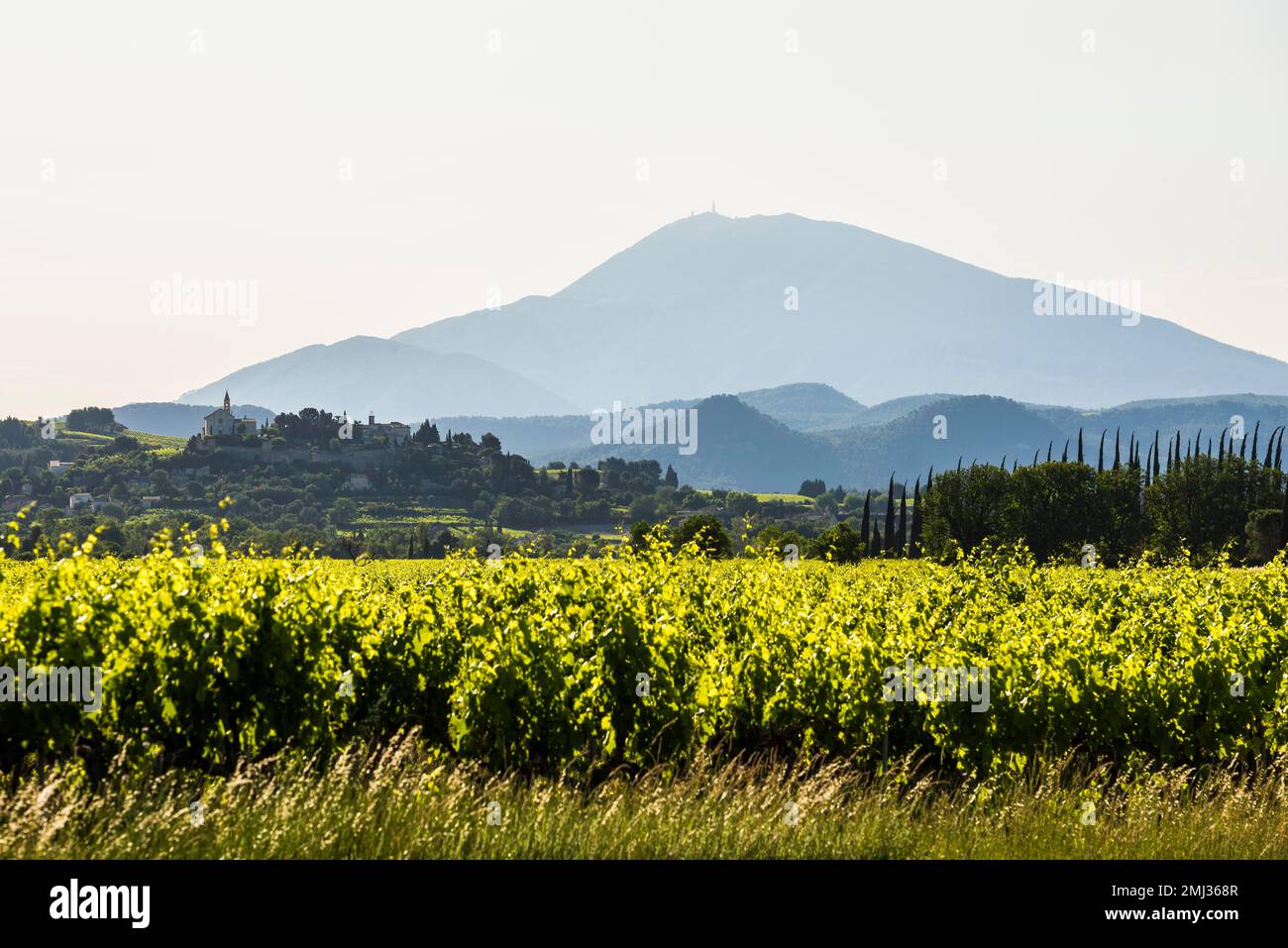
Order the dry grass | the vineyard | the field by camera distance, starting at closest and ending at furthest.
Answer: the dry grass
the field
the vineyard

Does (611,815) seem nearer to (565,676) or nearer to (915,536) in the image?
(565,676)

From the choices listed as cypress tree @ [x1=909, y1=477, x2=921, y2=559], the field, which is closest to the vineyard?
the field

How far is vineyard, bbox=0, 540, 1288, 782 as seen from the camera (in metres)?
10.4

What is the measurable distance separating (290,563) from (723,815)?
5385 millimetres

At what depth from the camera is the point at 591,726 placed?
39.0 ft

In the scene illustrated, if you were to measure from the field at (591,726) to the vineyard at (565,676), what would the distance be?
4 cm

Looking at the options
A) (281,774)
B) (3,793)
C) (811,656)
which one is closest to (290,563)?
(281,774)

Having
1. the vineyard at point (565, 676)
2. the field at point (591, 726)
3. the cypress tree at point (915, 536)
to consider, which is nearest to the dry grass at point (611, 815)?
the field at point (591, 726)

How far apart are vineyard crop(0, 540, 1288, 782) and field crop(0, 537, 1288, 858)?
0.13 ft
